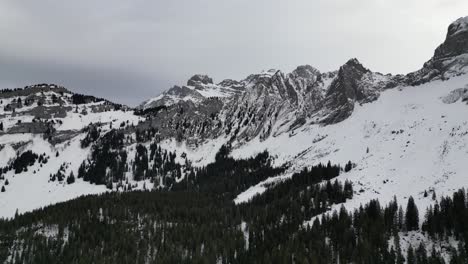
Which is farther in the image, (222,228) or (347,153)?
(347,153)

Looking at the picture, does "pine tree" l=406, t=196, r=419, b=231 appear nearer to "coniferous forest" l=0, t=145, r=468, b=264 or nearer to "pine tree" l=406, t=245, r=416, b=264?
"coniferous forest" l=0, t=145, r=468, b=264

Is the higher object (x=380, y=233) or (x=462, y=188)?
(x=462, y=188)

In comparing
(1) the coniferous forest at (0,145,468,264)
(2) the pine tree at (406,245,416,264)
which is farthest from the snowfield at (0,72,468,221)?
(2) the pine tree at (406,245,416,264)

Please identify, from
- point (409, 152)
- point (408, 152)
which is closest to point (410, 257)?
point (409, 152)

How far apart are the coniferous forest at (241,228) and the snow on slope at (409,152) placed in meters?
8.39

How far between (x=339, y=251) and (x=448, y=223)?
27.0m

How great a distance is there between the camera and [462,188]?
363ft

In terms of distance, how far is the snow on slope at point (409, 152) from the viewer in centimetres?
12638

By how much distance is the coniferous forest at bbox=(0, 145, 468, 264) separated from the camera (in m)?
102

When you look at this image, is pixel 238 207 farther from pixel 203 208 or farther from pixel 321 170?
pixel 321 170

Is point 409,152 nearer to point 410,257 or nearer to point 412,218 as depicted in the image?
point 412,218

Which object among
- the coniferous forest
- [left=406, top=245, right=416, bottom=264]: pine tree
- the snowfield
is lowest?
[left=406, top=245, right=416, bottom=264]: pine tree

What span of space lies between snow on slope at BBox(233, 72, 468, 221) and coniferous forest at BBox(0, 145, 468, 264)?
839cm

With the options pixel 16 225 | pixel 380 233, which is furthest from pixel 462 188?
pixel 16 225
